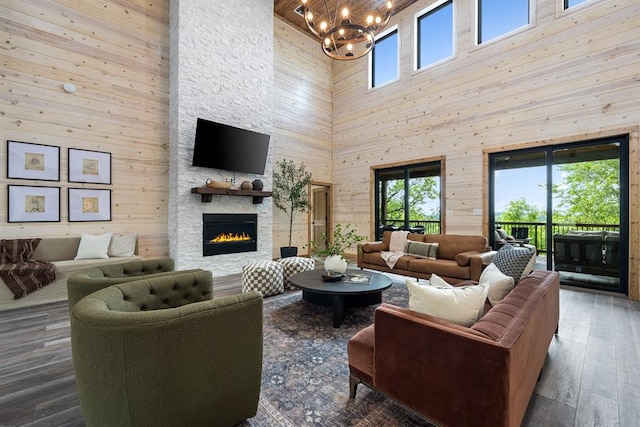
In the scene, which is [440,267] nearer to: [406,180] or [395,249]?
[395,249]

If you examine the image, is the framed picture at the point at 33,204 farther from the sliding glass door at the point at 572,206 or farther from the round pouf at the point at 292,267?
the sliding glass door at the point at 572,206

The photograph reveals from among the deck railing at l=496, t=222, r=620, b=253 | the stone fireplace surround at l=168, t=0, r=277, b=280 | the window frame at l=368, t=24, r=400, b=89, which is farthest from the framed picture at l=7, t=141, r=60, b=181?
the deck railing at l=496, t=222, r=620, b=253

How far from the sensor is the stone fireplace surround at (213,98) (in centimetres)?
513

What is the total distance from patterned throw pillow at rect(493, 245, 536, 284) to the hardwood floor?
2.42ft

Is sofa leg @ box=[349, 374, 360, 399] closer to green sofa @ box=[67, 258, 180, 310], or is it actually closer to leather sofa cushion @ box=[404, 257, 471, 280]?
green sofa @ box=[67, 258, 180, 310]

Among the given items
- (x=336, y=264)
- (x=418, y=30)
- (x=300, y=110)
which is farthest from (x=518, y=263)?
(x=300, y=110)

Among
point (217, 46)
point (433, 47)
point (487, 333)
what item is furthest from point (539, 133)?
point (217, 46)

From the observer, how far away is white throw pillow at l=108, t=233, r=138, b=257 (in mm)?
4590

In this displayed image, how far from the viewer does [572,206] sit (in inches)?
181

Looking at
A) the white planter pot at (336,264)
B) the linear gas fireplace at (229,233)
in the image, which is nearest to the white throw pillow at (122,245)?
the linear gas fireplace at (229,233)

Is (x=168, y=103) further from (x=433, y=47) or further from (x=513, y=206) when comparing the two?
(x=513, y=206)

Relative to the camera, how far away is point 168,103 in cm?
540

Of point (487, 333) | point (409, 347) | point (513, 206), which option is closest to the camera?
point (487, 333)

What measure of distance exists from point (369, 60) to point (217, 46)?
155 inches
